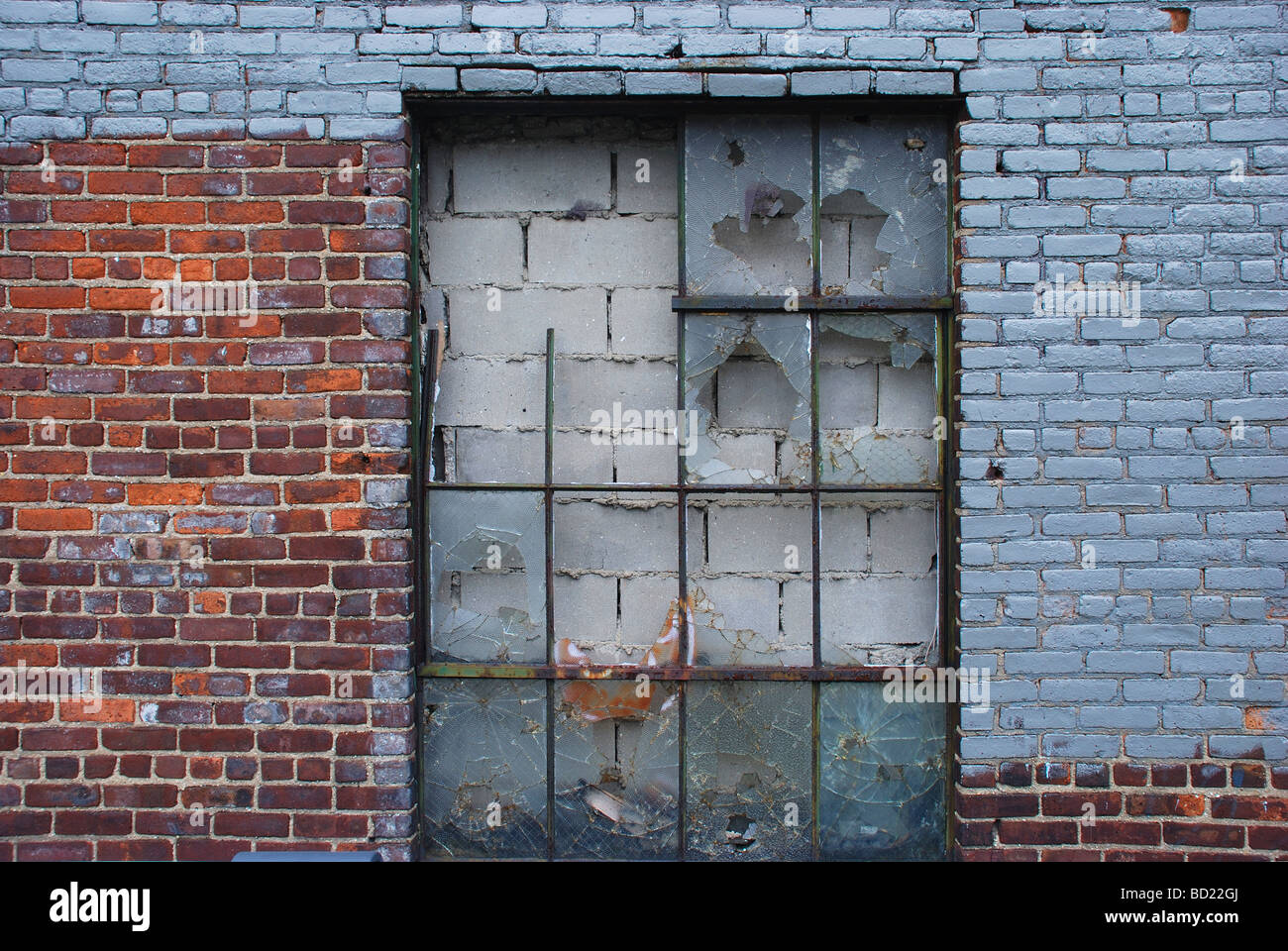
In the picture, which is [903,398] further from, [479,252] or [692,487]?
[479,252]

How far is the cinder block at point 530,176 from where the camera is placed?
251cm

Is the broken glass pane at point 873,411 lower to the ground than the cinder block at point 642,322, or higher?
lower

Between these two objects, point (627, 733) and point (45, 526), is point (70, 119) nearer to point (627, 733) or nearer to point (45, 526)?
point (45, 526)

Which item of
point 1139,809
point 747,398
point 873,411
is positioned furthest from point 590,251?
point 1139,809

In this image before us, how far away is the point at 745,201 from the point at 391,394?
1.28 metres

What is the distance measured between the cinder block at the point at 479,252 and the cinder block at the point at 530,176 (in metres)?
0.05

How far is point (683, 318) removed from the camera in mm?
2447

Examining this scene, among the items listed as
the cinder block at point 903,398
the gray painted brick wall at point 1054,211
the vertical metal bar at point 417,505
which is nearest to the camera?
the gray painted brick wall at point 1054,211

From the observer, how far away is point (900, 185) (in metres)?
2.45

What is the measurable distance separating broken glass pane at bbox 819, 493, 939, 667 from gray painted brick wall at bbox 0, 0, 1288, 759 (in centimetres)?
21

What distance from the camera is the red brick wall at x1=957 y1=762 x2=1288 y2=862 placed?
89.8 inches
